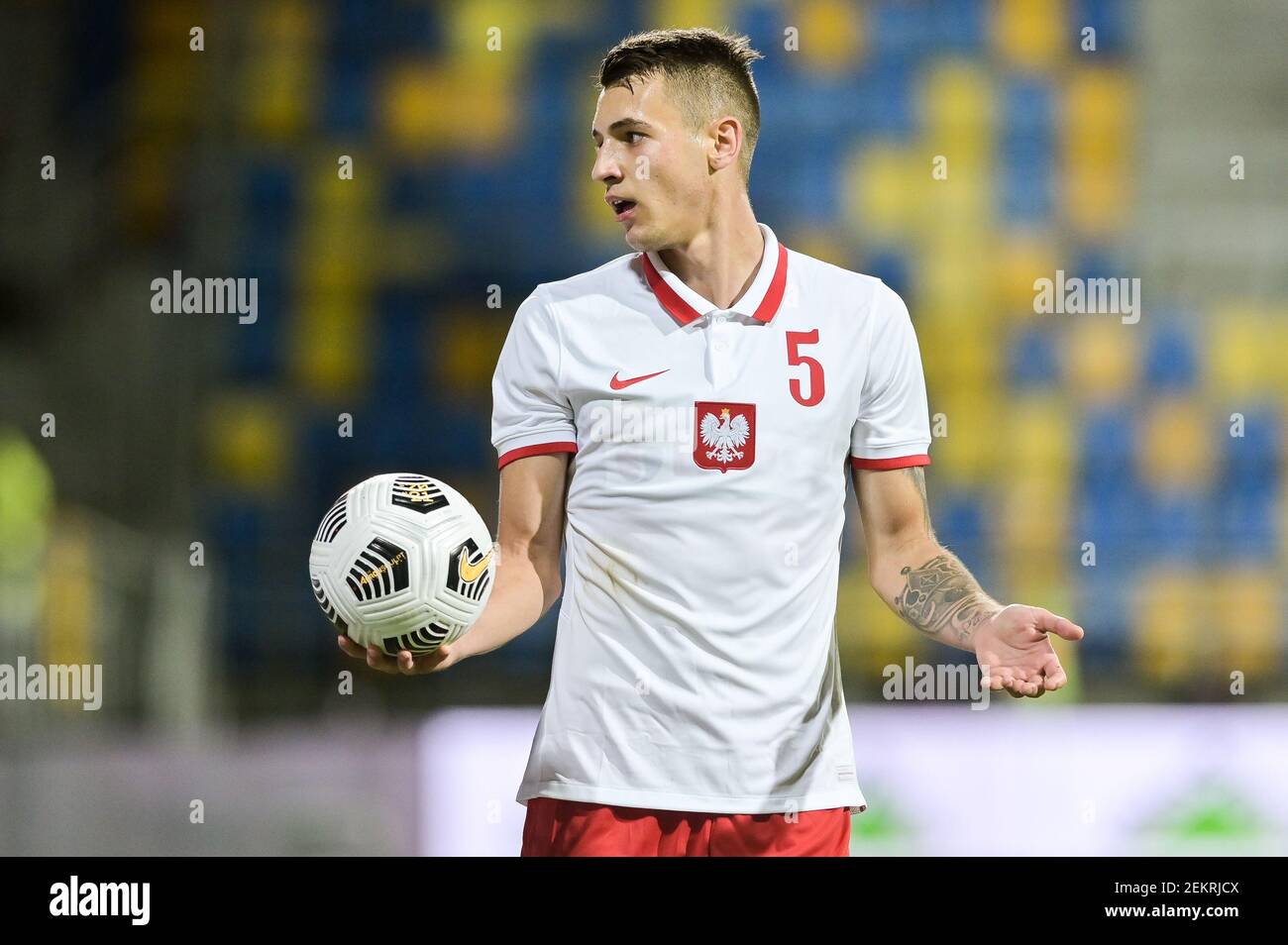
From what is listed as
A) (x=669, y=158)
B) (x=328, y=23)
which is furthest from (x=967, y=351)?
(x=669, y=158)

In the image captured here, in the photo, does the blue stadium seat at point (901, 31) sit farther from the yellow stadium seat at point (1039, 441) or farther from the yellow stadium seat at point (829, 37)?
the yellow stadium seat at point (1039, 441)

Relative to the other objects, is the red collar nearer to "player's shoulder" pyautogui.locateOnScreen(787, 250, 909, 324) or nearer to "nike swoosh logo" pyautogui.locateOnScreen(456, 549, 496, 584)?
"player's shoulder" pyautogui.locateOnScreen(787, 250, 909, 324)

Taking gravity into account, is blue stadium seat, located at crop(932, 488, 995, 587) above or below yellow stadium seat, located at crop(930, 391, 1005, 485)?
below

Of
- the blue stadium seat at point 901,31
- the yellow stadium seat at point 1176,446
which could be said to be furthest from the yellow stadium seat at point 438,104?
the yellow stadium seat at point 1176,446

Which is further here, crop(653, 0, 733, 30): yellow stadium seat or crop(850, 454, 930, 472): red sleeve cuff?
crop(653, 0, 733, 30): yellow stadium seat

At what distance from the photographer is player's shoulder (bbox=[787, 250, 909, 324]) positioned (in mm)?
2783

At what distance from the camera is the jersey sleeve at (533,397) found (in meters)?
2.72

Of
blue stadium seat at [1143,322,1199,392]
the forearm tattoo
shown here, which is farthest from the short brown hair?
blue stadium seat at [1143,322,1199,392]

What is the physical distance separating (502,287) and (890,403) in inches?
218

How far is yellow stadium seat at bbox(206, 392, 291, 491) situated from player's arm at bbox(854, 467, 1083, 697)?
577 centimetres

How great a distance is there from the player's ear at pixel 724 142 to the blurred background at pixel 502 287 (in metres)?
4.60

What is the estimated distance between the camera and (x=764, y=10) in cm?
873

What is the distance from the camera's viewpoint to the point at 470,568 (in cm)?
258

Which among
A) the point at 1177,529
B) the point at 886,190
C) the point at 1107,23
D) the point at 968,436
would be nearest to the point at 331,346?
the point at 886,190
